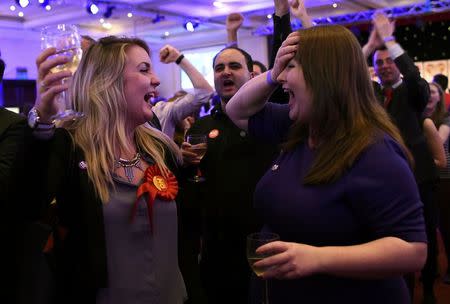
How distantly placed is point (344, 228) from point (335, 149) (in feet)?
0.81

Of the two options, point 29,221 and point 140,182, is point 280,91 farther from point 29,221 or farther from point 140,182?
point 29,221

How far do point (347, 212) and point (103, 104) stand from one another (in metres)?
1.04

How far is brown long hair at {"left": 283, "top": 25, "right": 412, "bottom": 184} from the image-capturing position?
5.02 ft

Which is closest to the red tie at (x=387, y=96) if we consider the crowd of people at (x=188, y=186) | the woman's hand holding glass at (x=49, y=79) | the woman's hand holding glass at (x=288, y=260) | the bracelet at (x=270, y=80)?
the crowd of people at (x=188, y=186)

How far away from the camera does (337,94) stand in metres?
1.56

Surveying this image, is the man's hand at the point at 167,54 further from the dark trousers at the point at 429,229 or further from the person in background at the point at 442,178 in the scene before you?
the person in background at the point at 442,178

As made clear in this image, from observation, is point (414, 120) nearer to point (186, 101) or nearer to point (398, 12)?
point (186, 101)

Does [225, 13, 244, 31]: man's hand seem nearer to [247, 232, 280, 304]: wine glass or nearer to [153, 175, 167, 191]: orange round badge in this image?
[153, 175, 167, 191]: orange round badge

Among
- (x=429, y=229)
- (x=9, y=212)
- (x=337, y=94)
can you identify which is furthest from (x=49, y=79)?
(x=429, y=229)

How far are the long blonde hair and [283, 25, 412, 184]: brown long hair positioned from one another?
2.35 feet

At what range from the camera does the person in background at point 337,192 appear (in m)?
1.33

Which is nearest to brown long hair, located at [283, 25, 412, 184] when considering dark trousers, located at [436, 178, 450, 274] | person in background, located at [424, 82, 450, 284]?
person in background, located at [424, 82, 450, 284]

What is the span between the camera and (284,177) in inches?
64.0

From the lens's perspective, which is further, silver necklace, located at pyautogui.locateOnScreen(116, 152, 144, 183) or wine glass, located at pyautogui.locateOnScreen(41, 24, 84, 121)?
silver necklace, located at pyautogui.locateOnScreen(116, 152, 144, 183)
